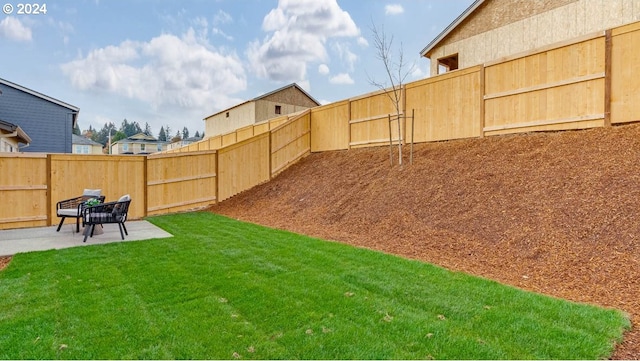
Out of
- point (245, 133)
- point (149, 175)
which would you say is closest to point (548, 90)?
point (149, 175)

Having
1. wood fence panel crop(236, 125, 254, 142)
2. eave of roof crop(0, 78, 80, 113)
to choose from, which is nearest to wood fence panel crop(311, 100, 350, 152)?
wood fence panel crop(236, 125, 254, 142)

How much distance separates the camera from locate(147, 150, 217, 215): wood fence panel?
10414 mm

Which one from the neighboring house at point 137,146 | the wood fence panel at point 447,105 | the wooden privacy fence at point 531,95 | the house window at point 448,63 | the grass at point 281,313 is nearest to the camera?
the grass at point 281,313

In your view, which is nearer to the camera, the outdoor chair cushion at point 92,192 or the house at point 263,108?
the outdoor chair cushion at point 92,192

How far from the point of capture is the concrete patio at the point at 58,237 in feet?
20.5

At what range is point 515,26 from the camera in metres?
13.1

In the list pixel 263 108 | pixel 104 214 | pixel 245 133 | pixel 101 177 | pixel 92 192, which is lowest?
pixel 104 214

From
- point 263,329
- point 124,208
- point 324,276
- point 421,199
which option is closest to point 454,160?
point 421,199

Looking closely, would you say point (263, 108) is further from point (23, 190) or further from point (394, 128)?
point (23, 190)

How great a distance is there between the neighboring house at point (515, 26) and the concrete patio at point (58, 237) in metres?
10.7

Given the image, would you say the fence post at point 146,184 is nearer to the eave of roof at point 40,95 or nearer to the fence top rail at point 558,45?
the fence top rail at point 558,45

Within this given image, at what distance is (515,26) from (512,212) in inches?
411

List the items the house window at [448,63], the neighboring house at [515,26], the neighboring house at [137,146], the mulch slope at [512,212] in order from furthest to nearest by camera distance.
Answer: the neighboring house at [137,146] → the house window at [448,63] → the neighboring house at [515,26] → the mulch slope at [512,212]

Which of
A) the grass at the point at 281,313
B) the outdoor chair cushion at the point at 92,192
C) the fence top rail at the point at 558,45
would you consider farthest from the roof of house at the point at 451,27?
the outdoor chair cushion at the point at 92,192
